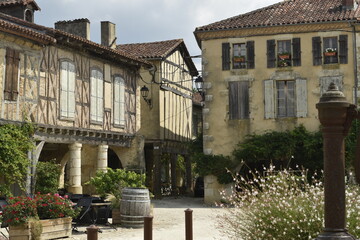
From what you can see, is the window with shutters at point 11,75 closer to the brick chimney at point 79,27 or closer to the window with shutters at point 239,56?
the brick chimney at point 79,27

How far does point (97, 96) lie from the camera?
20.8 meters

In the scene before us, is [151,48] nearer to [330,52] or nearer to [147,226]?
[330,52]

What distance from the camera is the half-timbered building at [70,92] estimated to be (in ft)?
55.1

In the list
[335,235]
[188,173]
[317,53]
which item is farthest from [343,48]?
[335,235]

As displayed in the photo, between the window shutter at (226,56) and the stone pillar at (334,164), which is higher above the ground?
the window shutter at (226,56)

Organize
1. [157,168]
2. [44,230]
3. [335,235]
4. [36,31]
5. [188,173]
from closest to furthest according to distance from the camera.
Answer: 1. [335,235]
2. [44,230]
3. [36,31]
4. [157,168]
5. [188,173]

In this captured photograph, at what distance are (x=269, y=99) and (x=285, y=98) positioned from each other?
599 millimetres

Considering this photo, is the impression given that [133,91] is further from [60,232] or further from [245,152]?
[60,232]

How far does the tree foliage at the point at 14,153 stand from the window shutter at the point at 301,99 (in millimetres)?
9838

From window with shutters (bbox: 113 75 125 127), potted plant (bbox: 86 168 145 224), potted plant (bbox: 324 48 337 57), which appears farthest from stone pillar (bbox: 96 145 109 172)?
potted plant (bbox: 324 48 337 57)

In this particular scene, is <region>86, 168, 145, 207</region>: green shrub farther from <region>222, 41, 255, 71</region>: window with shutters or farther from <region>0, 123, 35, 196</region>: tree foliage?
<region>222, 41, 255, 71</region>: window with shutters

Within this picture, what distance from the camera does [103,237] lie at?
12016 millimetres

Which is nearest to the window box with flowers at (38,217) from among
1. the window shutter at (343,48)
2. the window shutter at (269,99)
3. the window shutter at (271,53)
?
the window shutter at (269,99)

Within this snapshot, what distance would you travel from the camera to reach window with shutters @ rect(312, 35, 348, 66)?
21.3 metres
